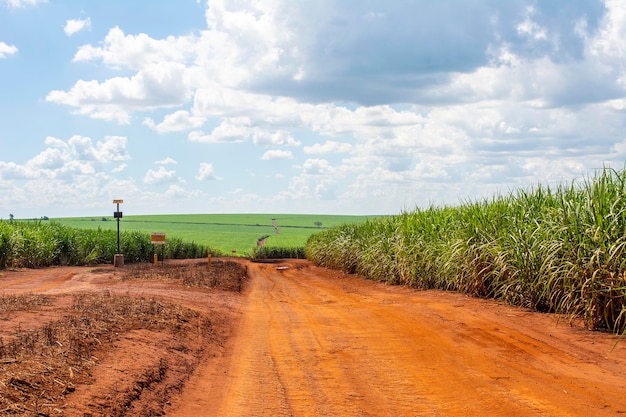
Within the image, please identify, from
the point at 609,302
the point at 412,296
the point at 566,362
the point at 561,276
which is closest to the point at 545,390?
the point at 566,362

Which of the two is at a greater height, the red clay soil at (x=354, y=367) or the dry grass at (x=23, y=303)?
the dry grass at (x=23, y=303)

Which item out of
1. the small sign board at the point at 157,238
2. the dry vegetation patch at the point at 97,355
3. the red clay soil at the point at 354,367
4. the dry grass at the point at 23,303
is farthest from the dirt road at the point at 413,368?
the small sign board at the point at 157,238

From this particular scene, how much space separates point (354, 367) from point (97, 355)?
3.32m

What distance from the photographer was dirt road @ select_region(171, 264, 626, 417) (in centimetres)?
604

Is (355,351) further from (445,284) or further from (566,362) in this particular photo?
(445,284)

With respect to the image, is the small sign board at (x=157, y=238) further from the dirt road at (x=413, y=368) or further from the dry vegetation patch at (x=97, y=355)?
the dirt road at (x=413, y=368)

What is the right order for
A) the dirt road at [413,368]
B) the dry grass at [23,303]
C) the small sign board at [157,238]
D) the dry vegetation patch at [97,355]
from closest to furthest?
the dry vegetation patch at [97,355]
the dirt road at [413,368]
the dry grass at [23,303]
the small sign board at [157,238]

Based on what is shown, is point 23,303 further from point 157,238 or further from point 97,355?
point 157,238

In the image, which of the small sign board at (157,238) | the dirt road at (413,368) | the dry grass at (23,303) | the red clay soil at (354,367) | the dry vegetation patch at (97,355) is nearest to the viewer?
the dry vegetation patch at (97,355)

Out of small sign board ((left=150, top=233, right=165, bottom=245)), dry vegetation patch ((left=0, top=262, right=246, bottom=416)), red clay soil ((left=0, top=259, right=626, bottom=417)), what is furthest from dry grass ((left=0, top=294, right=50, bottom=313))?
small sign board ((left=150, top=233, right=165, bottom=245))

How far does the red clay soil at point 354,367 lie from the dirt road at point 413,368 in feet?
0.07

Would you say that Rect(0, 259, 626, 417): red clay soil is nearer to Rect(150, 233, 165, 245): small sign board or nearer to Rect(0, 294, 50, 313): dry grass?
Rect(0, 294, 50, 313): dry grass

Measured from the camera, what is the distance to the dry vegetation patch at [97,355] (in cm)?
519

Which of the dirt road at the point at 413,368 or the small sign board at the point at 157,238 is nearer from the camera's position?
the dirt road at the point at 413,368
